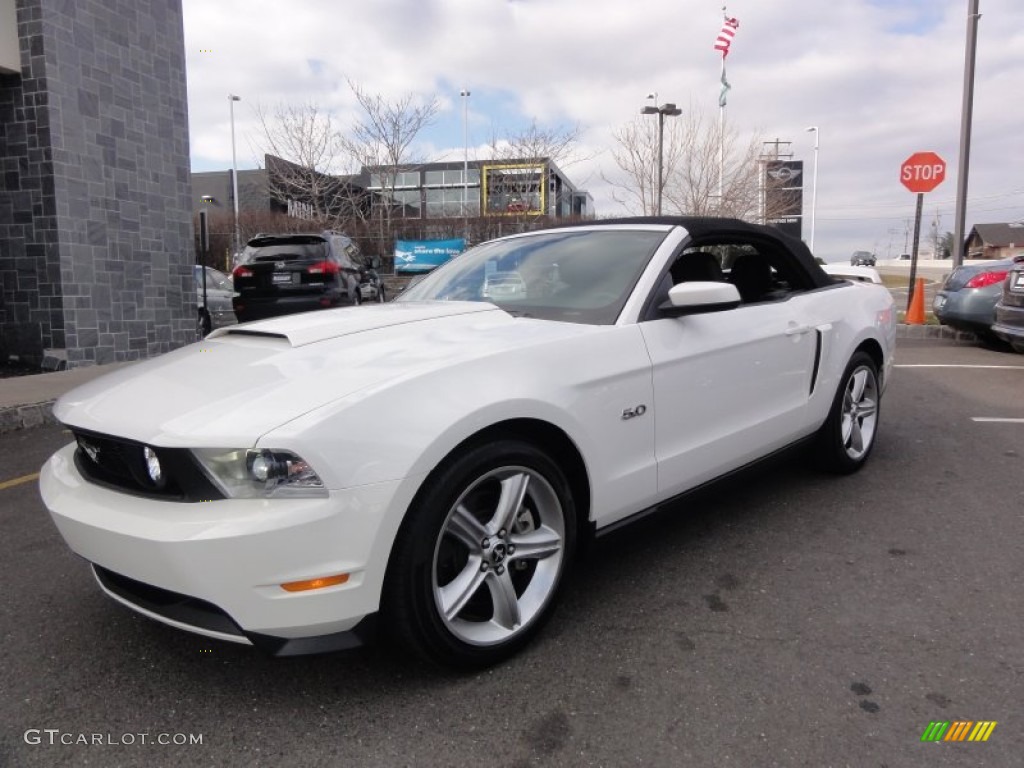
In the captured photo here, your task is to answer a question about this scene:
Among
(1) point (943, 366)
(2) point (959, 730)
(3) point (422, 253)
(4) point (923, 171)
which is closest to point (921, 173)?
(4) point (923, 171)

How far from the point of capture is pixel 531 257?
11.9ft

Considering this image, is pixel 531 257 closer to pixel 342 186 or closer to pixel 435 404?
pixel 435 404

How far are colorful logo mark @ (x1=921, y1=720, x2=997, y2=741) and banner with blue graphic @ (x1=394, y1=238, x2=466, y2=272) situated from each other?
67.1 feet

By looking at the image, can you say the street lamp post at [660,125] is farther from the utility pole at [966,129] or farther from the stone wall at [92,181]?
the stone wall at [92,181]

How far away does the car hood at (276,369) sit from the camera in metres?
2.09

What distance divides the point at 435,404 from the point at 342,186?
27360mm

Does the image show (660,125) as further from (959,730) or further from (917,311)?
(959,730)

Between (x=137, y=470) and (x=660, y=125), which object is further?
(x=660, y=125)

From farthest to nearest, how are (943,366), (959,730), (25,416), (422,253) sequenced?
(422,253) → (943,366) → (25,416) → (959,730)

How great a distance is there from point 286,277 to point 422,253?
1164cm

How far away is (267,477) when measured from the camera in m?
2.00

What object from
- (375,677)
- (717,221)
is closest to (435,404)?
(375,677)

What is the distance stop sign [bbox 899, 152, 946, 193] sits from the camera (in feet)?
46.8

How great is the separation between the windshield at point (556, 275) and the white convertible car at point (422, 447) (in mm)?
15
